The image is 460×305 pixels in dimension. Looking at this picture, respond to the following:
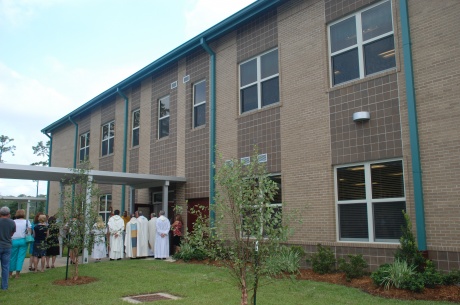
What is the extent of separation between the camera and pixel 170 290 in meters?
9.34

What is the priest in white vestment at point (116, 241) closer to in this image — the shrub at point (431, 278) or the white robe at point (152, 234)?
the white robe at point (152, 234)

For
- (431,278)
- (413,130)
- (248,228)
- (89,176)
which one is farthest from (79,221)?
(413,130)

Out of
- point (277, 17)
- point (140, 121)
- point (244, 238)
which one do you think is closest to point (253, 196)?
point (244, 238)

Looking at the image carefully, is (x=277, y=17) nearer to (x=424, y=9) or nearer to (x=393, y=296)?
(x=424, y=9)

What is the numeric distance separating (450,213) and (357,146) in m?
2.76

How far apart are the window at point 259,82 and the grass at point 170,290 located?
221 inches

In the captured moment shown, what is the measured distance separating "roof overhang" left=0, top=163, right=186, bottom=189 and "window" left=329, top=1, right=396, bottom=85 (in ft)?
25.0

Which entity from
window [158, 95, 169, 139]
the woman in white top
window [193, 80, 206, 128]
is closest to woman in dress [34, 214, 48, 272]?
the woman in white top

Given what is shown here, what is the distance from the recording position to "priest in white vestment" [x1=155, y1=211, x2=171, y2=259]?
15602 mm

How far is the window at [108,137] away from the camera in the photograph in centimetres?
2317

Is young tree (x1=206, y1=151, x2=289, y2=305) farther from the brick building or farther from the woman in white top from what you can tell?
the woman in white top

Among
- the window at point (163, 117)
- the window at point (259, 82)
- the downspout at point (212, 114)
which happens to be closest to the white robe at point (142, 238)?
the downspout at point (212, 114)

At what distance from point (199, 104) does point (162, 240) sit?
5.38m

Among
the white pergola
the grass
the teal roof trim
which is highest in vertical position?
the teal roof trim
